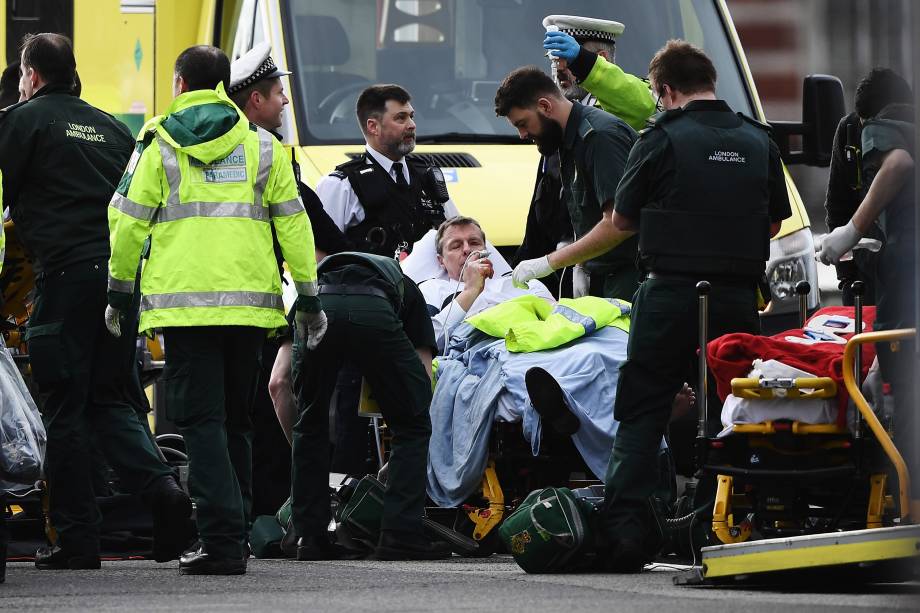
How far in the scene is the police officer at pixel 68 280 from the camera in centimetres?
839

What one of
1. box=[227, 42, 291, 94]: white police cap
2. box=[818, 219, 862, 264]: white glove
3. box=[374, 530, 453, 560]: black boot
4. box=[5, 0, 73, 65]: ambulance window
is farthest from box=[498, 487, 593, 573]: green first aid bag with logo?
box=[5, 0, 73, 65]: ambulance window

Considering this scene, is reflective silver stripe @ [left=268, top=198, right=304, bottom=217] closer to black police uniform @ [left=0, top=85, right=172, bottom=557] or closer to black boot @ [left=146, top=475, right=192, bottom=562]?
black police uniform @ [left=0, top=85, right=172, bottom=557]

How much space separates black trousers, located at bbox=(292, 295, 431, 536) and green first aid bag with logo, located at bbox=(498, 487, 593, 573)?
0.85 meters

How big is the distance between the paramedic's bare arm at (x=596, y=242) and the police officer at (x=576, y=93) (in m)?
0.68

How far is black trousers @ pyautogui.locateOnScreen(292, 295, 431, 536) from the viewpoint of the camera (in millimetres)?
8508

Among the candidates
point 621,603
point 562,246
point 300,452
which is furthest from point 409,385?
point 621,603

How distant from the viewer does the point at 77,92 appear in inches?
342

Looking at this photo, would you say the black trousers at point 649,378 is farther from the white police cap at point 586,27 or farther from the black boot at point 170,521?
the white police cap at point 586,27

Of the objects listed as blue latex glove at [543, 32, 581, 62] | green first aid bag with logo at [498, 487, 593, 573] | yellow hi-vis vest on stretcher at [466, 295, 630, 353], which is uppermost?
blue latex glove at [543, 32, 581, 62]

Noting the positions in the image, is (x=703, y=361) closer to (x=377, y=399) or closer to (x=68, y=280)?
(x=377, y=399)

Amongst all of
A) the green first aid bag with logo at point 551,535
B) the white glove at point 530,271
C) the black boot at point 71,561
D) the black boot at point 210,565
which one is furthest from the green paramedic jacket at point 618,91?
the black boot at point 71,561

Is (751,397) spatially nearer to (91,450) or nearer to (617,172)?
(617,172)

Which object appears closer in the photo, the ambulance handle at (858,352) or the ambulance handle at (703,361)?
the ambulance handle at (858,352)

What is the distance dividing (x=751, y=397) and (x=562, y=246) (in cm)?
228
